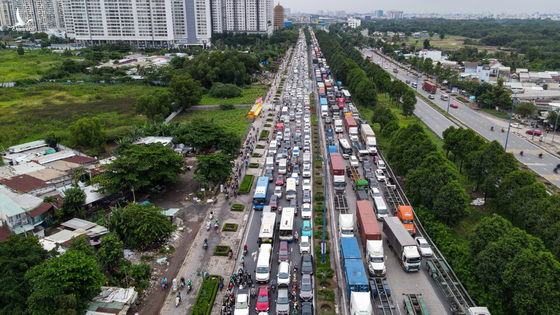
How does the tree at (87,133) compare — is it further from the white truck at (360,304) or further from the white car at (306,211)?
the white truck at (360,304)

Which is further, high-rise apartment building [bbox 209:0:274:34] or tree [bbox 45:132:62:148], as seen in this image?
high-rise apartment building [bbox 209:0:274:34]

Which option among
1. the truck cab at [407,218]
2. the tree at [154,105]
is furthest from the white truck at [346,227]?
the tree at [154,105]

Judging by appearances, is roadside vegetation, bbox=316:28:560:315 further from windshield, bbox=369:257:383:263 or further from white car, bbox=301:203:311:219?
white car, bbox=301:203:311:219

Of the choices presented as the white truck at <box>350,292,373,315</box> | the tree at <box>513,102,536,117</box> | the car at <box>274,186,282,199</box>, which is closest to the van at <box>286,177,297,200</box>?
the car at <box>274,186,282,199</box>

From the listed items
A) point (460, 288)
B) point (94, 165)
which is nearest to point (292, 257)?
point (460, 288)

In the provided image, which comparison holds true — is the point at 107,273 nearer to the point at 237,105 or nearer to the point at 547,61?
the point at 237,105

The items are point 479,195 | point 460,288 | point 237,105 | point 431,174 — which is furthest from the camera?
point 237,105

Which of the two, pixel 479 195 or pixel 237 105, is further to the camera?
pixel 237 105
